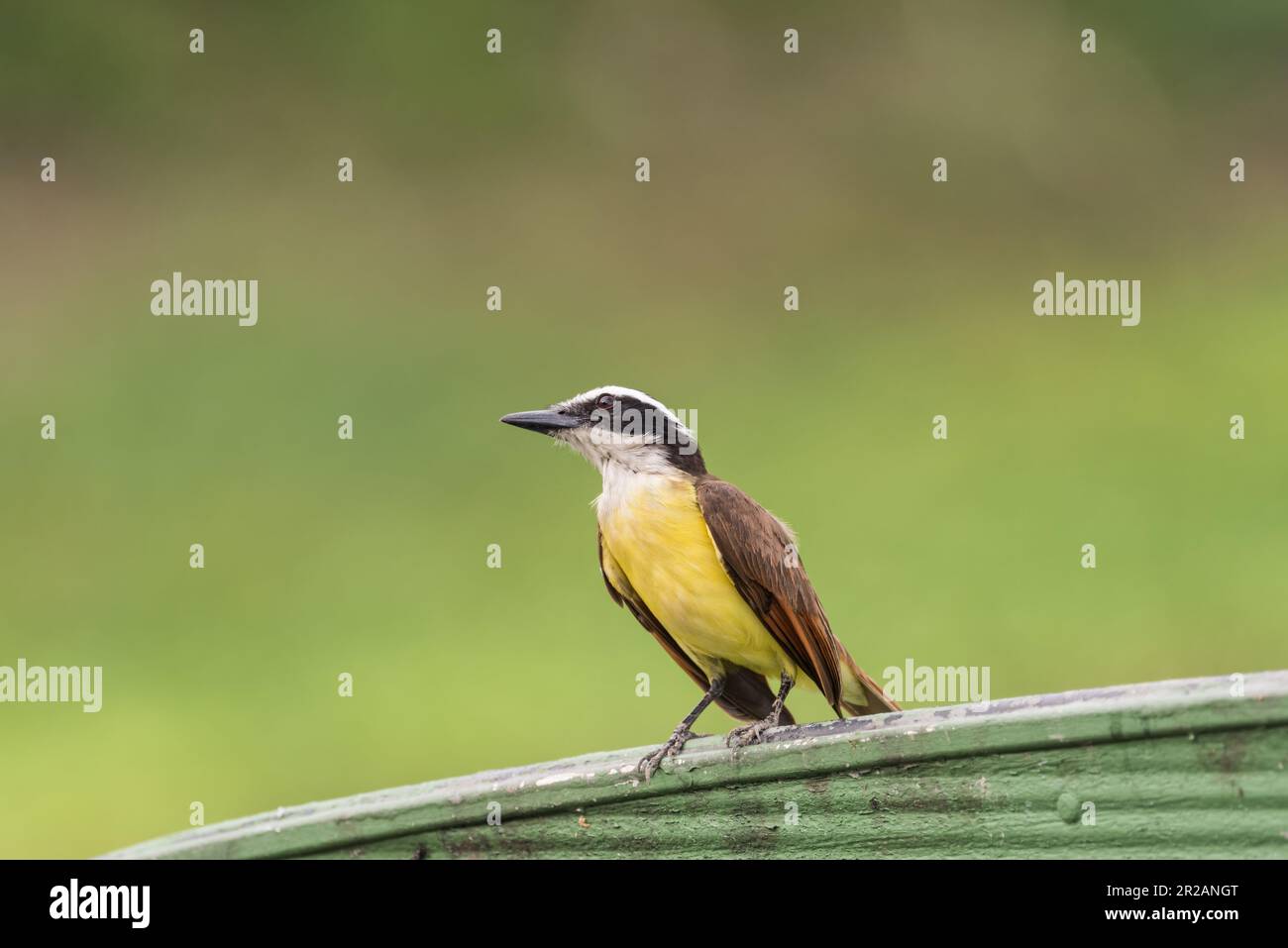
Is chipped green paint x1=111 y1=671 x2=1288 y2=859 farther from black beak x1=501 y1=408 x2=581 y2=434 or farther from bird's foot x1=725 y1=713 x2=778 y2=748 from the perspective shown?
black beak x1=501 y1=408 x2=581 y2=434

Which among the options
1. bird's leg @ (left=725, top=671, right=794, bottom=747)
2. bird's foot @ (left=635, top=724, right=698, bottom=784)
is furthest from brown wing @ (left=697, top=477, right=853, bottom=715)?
bird's foot @ (left=635, top=724, right=698, bottom=784)

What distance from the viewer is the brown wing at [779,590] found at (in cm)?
337

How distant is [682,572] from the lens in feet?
11.4

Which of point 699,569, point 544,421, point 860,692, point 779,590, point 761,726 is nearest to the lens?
point 761,726

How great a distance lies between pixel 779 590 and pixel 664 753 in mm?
545

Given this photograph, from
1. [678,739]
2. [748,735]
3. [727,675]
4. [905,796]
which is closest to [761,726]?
[748,735]

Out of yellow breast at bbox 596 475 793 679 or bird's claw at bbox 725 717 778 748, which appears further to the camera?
yellow breast at bbox 596 475 793 679

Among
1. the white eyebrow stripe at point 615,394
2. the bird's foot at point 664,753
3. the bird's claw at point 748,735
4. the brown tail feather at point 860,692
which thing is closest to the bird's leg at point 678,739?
the bird's foot at point 664,753

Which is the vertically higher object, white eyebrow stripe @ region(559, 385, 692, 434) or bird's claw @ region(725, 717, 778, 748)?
white eyebrow stripe @ region(559, 385, 692, 434)

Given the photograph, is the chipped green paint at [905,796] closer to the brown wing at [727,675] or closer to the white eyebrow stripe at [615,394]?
the brown wing at [727,675]

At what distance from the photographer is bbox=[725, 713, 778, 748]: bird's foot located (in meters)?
2.93

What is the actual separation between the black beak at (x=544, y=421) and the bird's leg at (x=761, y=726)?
2.40 feet

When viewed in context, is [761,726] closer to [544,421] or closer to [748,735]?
[748,735]

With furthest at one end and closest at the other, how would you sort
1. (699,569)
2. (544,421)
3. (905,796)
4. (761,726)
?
(544,421) → (699,569) → (761,726) → (905,796)
